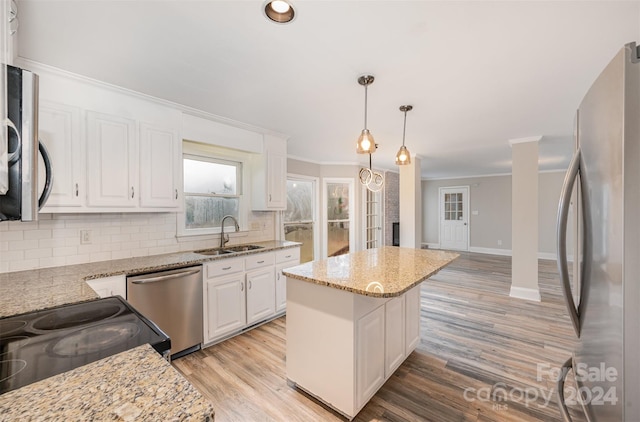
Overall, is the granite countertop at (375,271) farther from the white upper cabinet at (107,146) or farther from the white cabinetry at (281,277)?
the white upper cabinet at (107,146)

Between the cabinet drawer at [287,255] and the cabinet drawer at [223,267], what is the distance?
542mm

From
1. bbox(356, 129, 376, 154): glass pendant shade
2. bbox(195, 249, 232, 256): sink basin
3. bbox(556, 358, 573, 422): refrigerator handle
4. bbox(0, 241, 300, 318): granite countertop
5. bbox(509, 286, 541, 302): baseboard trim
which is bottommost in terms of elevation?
bbox(509, 286, 541, 302): baseboard trim

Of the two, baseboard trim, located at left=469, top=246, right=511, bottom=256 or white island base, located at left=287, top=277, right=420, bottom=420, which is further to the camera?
baseboard trim, located at left=469, top=246, right=511, bottom=256

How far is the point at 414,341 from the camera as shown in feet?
8.20

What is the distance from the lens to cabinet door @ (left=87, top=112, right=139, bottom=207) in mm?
2168

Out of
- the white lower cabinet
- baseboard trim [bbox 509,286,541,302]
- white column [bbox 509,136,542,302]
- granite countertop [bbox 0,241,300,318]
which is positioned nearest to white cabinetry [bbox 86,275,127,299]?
granite countertop [bbox 0,241,300,318]

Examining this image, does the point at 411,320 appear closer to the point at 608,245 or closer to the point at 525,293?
the point at 608,245

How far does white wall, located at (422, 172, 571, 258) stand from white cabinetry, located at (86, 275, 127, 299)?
8.52 m

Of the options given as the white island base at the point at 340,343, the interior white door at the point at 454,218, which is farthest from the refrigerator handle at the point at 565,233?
the interior white door at the point at 454,218

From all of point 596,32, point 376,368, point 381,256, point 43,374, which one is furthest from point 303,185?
point 43,374

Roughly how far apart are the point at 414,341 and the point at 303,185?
3.44 meters

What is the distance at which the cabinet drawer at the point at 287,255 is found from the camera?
10.9ft

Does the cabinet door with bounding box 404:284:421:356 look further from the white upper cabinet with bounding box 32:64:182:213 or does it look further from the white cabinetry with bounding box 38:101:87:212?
the white cabinetry with bounding box 38:101:87:212

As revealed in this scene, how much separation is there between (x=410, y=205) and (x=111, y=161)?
4352 millimetres
